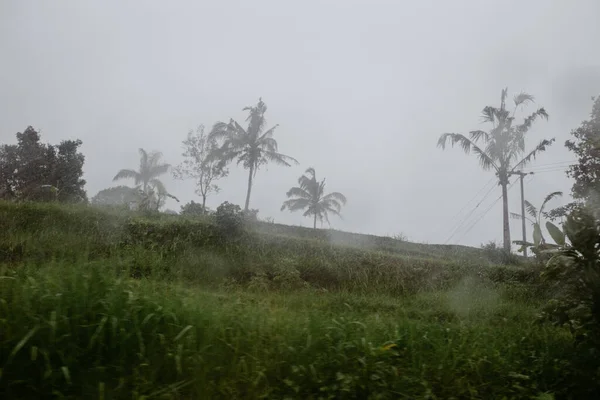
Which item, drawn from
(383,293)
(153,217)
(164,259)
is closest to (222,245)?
(164,259)

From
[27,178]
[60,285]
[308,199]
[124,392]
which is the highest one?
[308,199]

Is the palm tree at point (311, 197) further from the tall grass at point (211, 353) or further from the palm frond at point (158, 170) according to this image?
the tall grass at point (211, 353)

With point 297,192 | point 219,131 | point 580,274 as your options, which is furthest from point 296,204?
point 580,274

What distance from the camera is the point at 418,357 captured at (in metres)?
3.36

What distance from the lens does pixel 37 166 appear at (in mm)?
16828

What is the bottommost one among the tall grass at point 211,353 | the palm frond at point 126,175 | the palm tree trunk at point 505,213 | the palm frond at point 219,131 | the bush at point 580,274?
the tall grass at point 211,353

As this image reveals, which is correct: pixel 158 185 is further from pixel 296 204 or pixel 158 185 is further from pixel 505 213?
pixel 505 213

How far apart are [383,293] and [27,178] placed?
593 inches

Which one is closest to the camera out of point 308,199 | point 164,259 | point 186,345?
point 186,345

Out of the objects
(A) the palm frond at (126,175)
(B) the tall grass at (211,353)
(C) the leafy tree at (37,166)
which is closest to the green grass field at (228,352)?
(B) the tall grass at (211,353)

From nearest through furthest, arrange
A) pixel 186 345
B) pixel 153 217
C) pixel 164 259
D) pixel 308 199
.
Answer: pixel 186 345
pixel 164 259
pixel 153 217
pixel 308 199

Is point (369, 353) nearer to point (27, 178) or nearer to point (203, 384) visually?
point (203, 384)

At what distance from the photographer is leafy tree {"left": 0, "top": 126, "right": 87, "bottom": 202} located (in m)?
16.6

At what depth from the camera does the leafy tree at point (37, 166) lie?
16.6 meters
